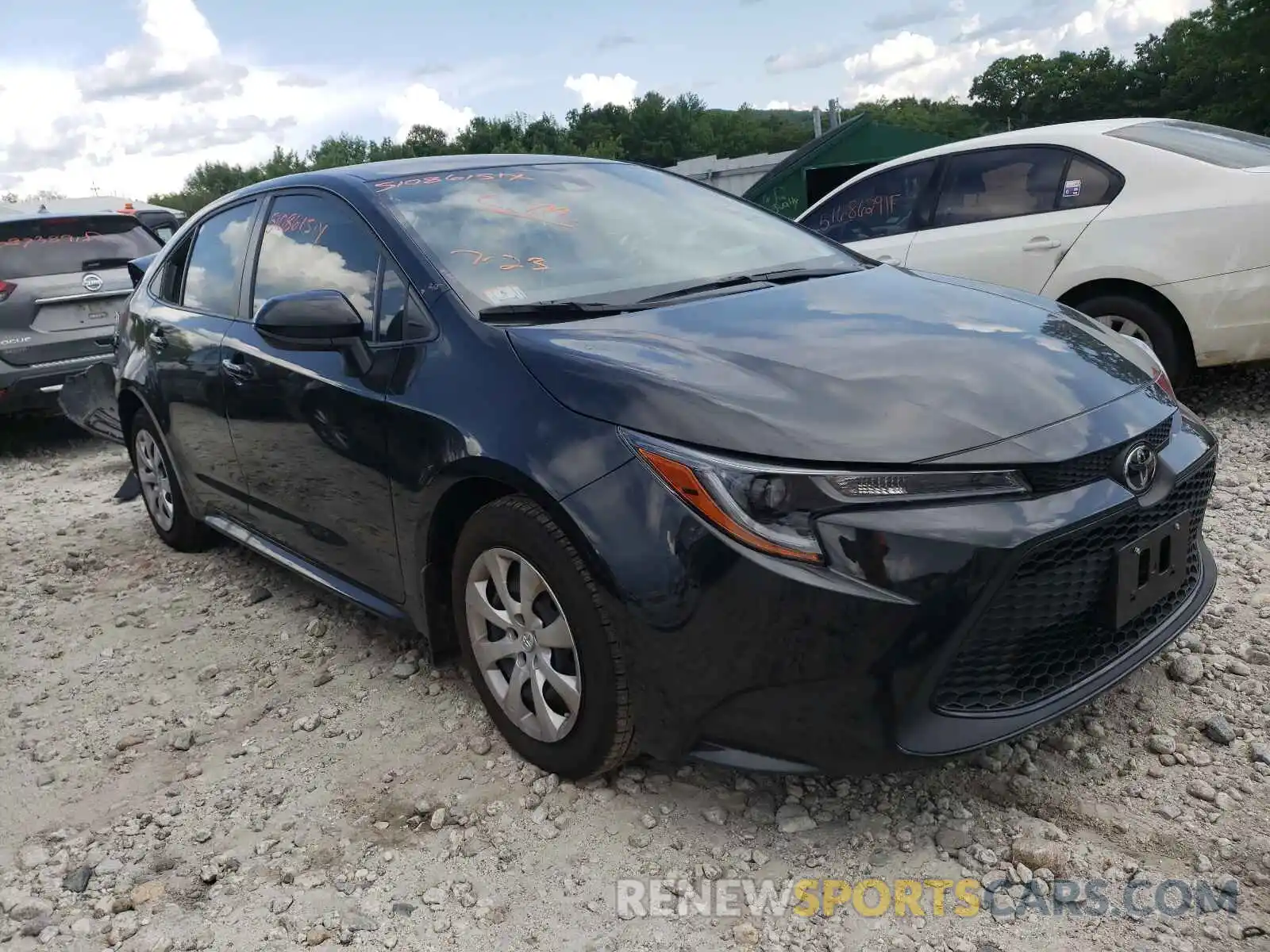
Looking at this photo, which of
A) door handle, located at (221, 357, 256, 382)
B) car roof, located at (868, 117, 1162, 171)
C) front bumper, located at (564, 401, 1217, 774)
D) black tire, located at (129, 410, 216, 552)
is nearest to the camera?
front bumper, located at (564, 401, 1217, 774)

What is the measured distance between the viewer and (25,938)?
2.32 meters

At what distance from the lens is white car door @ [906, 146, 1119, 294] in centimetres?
517

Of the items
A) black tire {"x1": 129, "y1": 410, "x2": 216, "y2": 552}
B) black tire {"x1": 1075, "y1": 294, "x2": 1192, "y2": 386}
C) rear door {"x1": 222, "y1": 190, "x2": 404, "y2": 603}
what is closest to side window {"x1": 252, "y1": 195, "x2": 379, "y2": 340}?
rear door {"x1": 222, "y1": 190, "x2": 404, "y2": 603}

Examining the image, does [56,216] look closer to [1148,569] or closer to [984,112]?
[1148,569]

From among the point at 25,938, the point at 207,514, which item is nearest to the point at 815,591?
the point at 25,938

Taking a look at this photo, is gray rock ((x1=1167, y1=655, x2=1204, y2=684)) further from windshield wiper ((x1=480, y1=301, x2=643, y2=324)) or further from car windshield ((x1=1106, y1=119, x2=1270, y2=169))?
car windshield ((x1=1106, y1=119, x2=1270, y2=169))

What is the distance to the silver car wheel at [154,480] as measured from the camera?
4719 mm

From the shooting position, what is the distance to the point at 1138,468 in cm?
221

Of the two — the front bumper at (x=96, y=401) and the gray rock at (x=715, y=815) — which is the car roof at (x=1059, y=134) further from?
the front bumper at (x=96, y=401)

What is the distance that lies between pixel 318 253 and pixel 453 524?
116 centimetres

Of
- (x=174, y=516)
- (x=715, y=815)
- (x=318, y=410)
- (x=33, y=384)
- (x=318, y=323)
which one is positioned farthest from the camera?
(x=33, y=384)

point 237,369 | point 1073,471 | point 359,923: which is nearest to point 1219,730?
point 1073,471

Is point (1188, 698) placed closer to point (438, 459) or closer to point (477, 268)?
point (438, 459)

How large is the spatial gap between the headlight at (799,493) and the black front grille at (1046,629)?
0.59 ft
